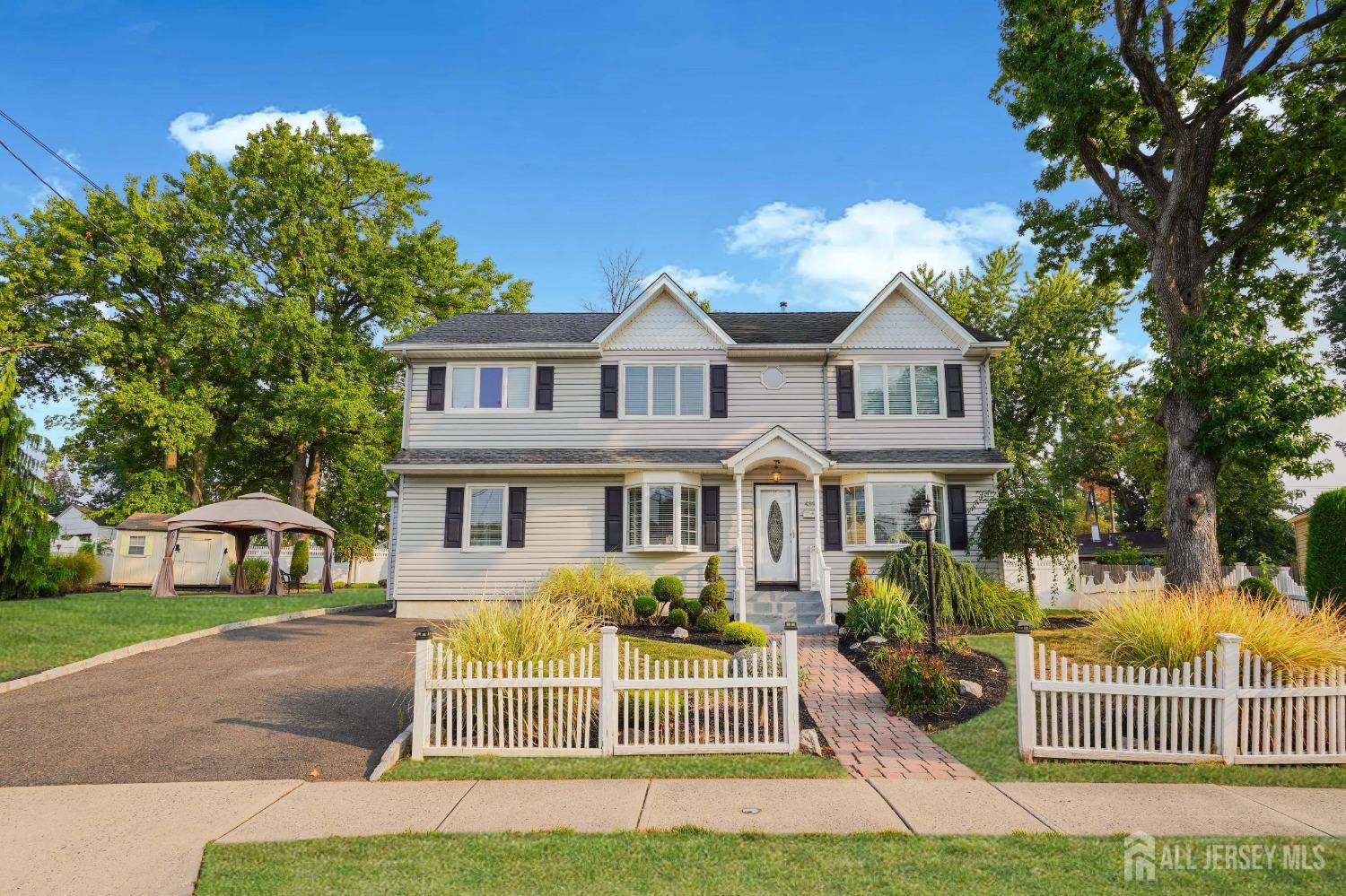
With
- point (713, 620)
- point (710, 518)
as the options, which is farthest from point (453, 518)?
point (713, 620)

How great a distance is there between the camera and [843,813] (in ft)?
16.4

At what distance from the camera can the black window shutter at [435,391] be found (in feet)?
55.8

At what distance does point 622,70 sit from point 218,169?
70.4 feet

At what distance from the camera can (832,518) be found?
1631 centimetres

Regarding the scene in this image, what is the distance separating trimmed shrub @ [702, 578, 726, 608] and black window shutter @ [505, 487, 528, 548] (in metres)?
4.97

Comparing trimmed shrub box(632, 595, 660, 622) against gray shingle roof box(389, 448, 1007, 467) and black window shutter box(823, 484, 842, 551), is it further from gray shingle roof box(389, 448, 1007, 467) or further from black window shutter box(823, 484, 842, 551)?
black window shutter box(823, 484, 842, 551)

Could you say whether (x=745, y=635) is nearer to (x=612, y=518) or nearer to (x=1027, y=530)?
(x=612, y=518)

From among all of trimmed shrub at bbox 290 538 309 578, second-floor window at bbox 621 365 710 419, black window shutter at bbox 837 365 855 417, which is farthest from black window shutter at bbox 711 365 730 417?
trimmed shrub at bbox 290 538 309 578

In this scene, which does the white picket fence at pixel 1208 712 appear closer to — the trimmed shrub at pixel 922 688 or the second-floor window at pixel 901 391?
the trimmed shrub at pixel 922 688

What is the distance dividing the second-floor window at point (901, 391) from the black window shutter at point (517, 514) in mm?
8209

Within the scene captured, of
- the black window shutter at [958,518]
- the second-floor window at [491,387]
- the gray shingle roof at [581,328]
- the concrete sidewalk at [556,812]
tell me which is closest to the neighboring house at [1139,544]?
the black window shutter at [958,518]

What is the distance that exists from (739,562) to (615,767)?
8678 millimetres

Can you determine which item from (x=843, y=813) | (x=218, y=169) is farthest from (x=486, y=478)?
(x=218, y=169)

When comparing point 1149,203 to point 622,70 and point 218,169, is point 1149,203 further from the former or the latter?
point 218,169
